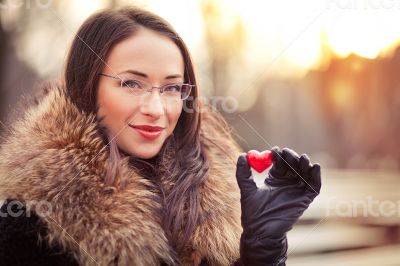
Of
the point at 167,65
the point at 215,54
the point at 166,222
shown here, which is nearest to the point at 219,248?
the point at 166,222

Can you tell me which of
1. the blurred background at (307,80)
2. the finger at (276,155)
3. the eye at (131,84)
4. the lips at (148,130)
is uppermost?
the blurred background at (307,80)

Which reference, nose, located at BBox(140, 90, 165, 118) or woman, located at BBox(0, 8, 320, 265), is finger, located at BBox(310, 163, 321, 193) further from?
nose, located at BBox(140, 90, 165, 118)

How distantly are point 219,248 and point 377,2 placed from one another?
55.7 inches

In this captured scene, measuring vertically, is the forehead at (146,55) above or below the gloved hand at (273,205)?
above

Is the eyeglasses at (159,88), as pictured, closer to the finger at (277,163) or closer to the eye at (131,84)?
the eye at (131,84)

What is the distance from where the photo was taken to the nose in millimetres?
1211

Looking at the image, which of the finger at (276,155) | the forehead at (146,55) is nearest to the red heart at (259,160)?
the finger at (276,155)

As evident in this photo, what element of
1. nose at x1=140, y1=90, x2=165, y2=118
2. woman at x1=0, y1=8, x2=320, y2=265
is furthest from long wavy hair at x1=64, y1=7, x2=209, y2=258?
nose at x1=140, y1=90, x2=165, y2=118

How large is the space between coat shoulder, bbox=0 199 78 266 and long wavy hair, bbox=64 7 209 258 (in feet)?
0.60

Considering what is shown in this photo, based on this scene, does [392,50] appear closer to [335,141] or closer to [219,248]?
[335,141]

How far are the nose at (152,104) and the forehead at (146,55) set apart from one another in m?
0.05

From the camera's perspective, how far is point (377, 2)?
2.12 m

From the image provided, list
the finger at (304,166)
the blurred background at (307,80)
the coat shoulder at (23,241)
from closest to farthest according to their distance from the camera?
the coat shoulder at (23,241) < the finger at (304,166) < the blurred background at (307,80)

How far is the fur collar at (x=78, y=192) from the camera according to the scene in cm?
106
